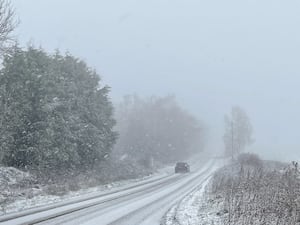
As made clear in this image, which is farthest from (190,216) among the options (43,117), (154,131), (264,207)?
(154,131)

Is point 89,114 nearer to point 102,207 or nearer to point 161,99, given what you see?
point 102,207

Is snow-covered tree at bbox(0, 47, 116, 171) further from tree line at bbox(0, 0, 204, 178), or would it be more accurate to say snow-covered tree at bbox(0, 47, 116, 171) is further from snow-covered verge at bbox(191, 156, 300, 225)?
snow-covered verge at bbox(191, 156, 300, 225)

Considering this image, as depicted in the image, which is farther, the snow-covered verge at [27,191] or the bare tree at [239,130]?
the bare tree at [239,130]

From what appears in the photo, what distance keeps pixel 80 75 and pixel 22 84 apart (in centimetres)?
1158

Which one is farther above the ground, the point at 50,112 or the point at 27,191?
the point at 50,112

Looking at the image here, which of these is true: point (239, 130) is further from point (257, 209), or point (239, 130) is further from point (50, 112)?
point (257, 209)

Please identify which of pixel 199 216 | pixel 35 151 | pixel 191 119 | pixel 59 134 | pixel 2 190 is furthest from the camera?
pixel 191 119

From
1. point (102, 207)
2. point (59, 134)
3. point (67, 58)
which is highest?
point (67, 58)

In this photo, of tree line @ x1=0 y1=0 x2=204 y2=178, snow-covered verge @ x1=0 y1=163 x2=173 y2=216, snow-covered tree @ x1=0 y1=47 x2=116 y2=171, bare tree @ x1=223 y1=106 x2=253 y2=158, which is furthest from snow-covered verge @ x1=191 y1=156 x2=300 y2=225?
bare tree @ x1=223 y1=106 x2=253 y2=158

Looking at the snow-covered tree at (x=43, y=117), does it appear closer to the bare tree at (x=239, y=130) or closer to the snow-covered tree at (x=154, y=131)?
the snow-covered tree at (x=154, y=131)

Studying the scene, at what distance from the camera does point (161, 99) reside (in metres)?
Result: 117

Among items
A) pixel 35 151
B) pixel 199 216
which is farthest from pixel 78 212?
pixel 35 151

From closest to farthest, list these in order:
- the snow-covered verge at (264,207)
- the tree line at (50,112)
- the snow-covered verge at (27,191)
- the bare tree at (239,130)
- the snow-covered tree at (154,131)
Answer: the snow-covered verge at (264,207), the snow-covered verge at (27,191), the tree line at (50,112), the snow-covered tree at (154,131), the bare tree at (239,130)

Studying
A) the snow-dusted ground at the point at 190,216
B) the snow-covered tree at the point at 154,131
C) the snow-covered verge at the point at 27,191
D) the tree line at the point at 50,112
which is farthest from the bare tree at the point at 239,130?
the snow-dusted ground at the point at 190,216
